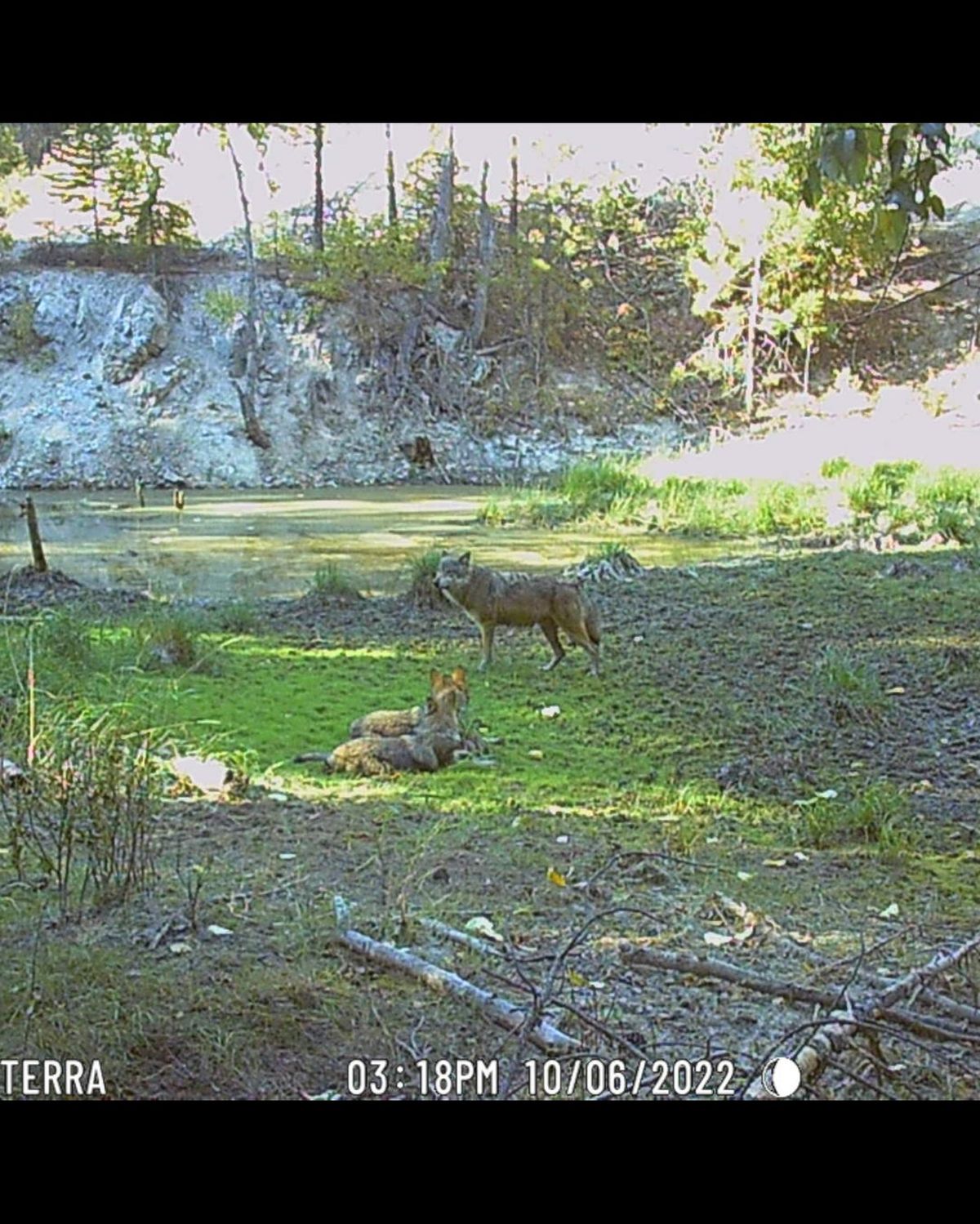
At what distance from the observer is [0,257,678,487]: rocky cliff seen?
593cm

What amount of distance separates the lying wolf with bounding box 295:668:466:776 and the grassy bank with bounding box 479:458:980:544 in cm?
270

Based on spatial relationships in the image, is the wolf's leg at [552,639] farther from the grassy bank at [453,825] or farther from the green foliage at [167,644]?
the green foliage at [167,644]

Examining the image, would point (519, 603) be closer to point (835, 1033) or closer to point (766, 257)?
point (835, 1033)

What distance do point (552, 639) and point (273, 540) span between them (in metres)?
2.20

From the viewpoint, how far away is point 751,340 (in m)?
5.10

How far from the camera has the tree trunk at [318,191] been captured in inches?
216

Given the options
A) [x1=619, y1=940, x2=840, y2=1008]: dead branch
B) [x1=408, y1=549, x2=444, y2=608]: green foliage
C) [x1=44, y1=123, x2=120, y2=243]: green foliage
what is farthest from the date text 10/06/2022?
[x1=44, y1=123, x2=120, y2=243]: green foliage

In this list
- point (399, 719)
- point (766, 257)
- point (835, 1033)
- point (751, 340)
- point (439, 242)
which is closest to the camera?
point (835, 1033)

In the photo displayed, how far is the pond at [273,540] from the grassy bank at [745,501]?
0.15 m

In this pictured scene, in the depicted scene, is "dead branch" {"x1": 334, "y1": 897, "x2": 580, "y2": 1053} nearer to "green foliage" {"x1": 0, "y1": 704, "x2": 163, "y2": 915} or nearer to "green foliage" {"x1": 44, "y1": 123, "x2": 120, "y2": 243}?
"green foliage" {"x1": 0, "y1": 704, "x2": 163, "y2": 915}

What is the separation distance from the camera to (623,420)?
17.9ft

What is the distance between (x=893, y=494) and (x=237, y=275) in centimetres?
332

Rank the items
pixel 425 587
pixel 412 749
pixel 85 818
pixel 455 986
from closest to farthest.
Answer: pixel 455 986, pixel 85 818, pixel 412 749, pixel 425 587

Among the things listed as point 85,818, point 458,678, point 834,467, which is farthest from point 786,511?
point 85,818
